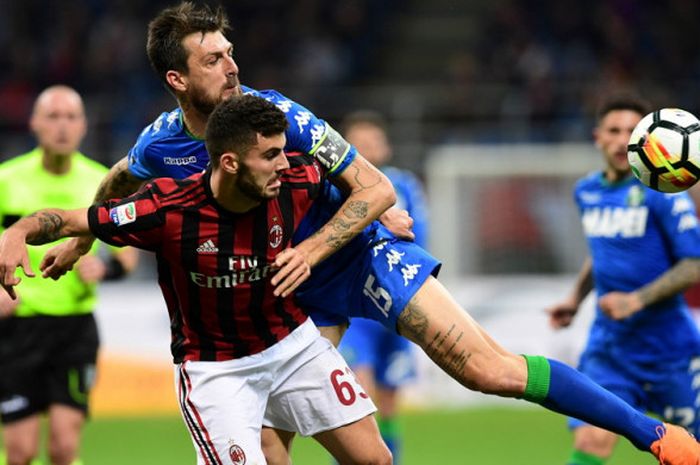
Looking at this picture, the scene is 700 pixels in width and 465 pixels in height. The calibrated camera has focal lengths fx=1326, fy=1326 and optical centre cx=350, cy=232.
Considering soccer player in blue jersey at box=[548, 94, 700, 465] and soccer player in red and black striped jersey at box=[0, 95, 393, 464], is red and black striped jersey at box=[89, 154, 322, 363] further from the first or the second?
soccer player in blue jersey at box=[548, 94, 700, 465]

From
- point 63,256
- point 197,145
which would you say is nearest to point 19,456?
point 63,256

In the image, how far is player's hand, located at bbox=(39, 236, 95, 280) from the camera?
5.28m

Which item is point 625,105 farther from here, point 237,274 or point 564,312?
point 237,274

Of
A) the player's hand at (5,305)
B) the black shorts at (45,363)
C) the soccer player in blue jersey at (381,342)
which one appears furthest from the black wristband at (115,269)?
the soccer player in blue jersey at (381,342)

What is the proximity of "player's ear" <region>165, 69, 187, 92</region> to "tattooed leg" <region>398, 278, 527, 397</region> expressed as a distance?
1304mm

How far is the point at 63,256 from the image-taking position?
5285 millimetres

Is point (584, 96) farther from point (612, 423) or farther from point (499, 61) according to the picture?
point (612, 423)

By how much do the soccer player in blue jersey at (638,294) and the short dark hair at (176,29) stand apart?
7.27ft

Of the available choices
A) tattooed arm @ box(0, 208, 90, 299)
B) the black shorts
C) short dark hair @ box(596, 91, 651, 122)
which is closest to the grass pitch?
the black shorts

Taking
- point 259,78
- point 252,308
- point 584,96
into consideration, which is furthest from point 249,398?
Answer: point 259,78

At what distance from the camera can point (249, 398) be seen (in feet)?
17.3

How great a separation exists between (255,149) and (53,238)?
856 mm

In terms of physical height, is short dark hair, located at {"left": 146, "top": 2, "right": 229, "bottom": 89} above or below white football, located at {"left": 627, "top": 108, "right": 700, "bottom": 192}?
above

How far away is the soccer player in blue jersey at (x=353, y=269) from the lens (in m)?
5.28
